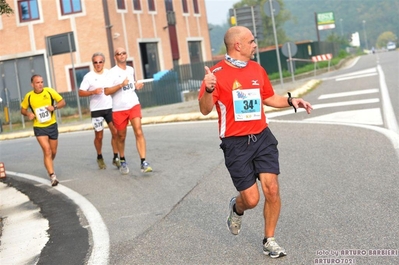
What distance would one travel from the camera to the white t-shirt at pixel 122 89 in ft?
39.4

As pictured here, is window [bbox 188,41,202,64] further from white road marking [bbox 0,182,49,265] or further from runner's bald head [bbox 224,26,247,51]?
runner's bald head [bbox 224,26,247,51]

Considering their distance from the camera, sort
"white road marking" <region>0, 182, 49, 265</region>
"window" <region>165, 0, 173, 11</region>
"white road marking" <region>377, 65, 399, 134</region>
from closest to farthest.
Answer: "white road marking" <region>0, 182, 49, 265</region>, "white road marking" <region>377, 65, 399, 134</region>, "window" <region>165, 0, 173, 11</region>

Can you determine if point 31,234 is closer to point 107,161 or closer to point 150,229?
point 150,229

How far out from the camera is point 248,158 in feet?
20.4

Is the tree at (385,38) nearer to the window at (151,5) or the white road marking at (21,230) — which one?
the window at (151,5)

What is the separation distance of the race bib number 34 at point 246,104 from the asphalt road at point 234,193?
108cm

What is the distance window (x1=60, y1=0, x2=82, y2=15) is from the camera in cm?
3838

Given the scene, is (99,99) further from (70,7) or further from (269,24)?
(269,24)

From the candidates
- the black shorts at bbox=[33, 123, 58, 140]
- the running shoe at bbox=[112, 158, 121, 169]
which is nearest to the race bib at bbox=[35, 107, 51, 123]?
the black shorts at bbox=[33, 123, 58, 140]

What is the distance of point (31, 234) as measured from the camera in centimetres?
820

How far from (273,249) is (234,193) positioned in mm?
3243

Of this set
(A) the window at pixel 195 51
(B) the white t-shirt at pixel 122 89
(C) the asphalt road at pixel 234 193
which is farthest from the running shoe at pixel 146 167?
(A) the window at pixel 195 51

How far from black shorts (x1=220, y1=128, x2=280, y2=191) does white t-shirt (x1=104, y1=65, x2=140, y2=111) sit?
5.94 m

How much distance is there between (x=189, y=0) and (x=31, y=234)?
40.3 metres
